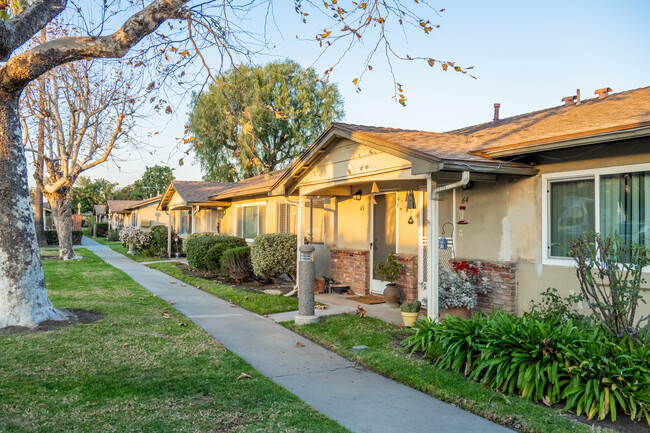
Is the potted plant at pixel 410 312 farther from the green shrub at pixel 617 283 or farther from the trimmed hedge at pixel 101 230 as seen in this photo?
the trimmed hedge at pixel 101 230

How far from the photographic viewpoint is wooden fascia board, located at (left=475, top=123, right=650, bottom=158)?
18.6ft

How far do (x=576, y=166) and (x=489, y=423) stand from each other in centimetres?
408

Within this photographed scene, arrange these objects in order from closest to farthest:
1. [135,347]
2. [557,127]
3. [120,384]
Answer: [120,384] < [135,347] < [557,127]

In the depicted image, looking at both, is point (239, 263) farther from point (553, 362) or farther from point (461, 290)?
point (553, 362)

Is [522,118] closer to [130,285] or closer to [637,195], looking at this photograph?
[637,195]

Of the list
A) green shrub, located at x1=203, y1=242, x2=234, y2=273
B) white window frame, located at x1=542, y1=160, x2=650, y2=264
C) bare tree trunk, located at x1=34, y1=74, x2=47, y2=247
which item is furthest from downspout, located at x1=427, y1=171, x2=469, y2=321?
bare tree trunk, located at x1=34, y1=74, x2=47, y2=247

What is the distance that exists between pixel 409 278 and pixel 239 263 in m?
6.19

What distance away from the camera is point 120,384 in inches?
209

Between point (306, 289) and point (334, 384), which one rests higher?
point (306, 289)

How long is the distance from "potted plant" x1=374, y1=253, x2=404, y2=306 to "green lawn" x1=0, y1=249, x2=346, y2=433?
13.2ft

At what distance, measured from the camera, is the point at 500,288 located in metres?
7.98

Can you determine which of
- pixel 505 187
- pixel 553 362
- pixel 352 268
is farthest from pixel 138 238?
pixel 553 362

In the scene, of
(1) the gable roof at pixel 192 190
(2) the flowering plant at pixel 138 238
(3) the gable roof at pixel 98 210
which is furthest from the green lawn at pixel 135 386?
(3) the gable roof at pixel 98 210

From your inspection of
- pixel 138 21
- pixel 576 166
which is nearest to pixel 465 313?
pixel 576 166
